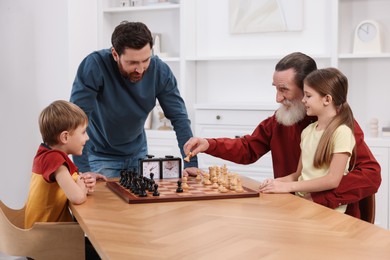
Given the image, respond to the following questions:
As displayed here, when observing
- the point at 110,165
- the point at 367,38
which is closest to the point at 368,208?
the point at 110,165

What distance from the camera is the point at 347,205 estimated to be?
8.21 ft

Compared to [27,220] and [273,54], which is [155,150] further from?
[27,220]

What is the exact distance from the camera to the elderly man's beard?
9.03 feet

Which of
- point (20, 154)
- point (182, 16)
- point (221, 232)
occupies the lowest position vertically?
point (20, 154)

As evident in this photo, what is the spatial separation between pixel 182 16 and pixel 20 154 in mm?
1880

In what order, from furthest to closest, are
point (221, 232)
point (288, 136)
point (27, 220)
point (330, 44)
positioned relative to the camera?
point (330, 44)
point (288, 136)
point (27, 220)
point (221, 232)

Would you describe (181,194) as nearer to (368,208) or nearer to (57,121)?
(57,121)

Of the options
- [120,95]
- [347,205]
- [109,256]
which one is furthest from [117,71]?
[109,256]

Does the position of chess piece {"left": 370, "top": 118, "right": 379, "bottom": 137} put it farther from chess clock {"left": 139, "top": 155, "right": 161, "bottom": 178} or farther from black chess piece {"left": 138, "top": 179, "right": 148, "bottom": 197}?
black chess piece {"left": 138, "top": 179, "right": 148, "bottom": 197}

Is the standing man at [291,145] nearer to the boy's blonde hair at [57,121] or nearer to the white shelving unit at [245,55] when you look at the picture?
the boy's blonde hair at [57,121]

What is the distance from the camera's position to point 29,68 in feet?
17.6

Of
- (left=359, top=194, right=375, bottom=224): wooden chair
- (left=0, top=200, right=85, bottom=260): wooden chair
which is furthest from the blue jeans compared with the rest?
(left=359, top=194, right=375, bottom=224): wooden chair

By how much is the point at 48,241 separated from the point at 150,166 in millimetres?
753

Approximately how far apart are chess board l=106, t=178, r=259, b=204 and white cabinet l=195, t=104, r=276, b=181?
2.45 meters
